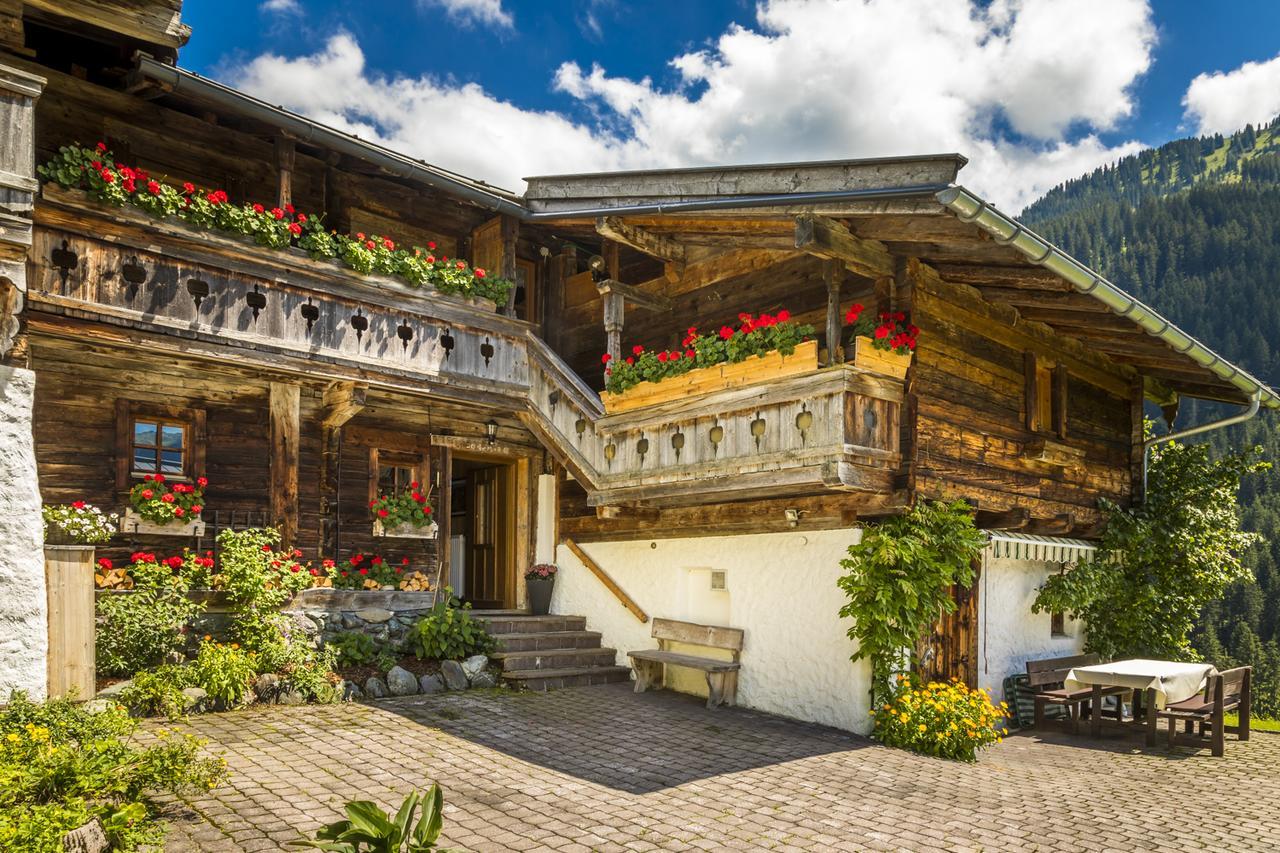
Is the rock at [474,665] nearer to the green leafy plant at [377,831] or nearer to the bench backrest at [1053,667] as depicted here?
the green leafy plant at [377,831]

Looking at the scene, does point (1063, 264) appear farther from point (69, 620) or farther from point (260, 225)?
point (69, 620)

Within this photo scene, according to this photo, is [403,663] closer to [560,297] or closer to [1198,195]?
[560,297]

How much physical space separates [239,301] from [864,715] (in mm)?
8531

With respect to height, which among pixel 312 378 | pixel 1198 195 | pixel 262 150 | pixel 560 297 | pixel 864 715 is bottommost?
pixel 864 715

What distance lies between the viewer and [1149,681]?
10477 millimetres

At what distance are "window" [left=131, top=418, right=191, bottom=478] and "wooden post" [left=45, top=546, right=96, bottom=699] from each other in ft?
9.61

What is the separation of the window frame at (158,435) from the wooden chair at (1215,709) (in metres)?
12.0

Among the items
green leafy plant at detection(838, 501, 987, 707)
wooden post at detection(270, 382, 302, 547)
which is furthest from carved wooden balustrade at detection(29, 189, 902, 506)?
wooden post at detection(270, 382, 302, 547)

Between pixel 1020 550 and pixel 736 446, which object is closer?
pixel 736 446

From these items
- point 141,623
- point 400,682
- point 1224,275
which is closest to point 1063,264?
point 400,682

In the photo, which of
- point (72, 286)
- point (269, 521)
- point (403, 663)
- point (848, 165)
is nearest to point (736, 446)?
point (848, 165)

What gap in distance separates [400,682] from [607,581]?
3.80 meters

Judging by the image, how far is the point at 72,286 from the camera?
31.4 ft

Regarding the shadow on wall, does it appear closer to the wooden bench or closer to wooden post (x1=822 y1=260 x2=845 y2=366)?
the wooden bench
